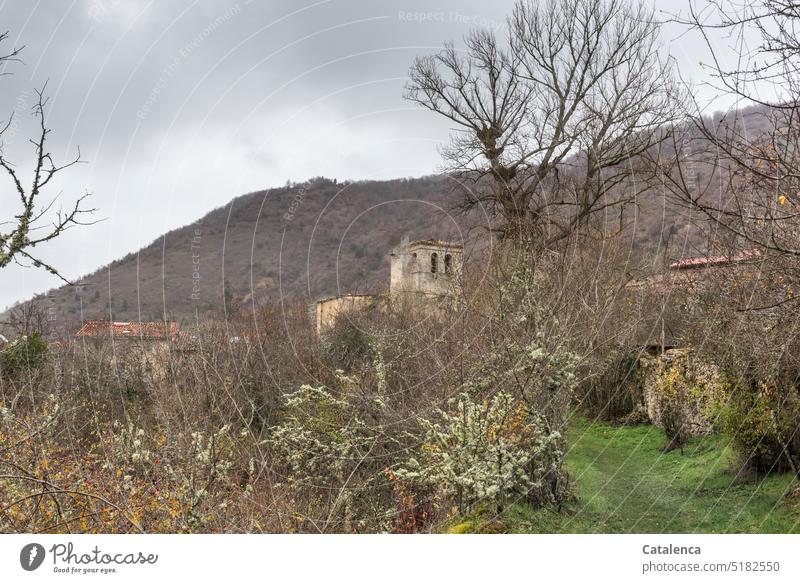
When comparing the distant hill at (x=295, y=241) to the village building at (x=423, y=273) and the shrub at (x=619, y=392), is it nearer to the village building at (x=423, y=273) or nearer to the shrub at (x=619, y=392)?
the village building at (x=423, y=273)

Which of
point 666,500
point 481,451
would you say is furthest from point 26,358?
point 666,500

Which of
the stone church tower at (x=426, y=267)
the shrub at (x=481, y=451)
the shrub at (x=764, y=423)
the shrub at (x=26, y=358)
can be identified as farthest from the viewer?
the shrub at (x=26, y=358)

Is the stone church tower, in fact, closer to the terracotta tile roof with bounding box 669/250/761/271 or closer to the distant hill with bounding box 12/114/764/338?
the distant hill with bounding box 12/114/764/338

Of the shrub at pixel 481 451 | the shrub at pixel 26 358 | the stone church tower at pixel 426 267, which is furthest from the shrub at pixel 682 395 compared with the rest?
the shrub at pixel 26 358

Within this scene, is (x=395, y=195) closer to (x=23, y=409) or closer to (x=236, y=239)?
(x=236, y=239)

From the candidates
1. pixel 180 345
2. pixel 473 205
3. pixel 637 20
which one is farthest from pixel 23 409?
pixel 637 20

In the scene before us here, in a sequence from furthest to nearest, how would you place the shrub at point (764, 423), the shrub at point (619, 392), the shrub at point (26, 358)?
the shrub at point (619, 392) → the shrub at point (26, 358) → the shrub at point (764, 423)

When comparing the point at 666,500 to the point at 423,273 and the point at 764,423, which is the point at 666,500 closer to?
the point at 764,423

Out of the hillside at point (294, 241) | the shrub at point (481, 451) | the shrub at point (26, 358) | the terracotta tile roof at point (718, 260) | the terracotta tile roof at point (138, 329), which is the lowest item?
the shrub at point (481, 451)

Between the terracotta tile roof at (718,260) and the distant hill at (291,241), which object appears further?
the distant hill at (291,241)
